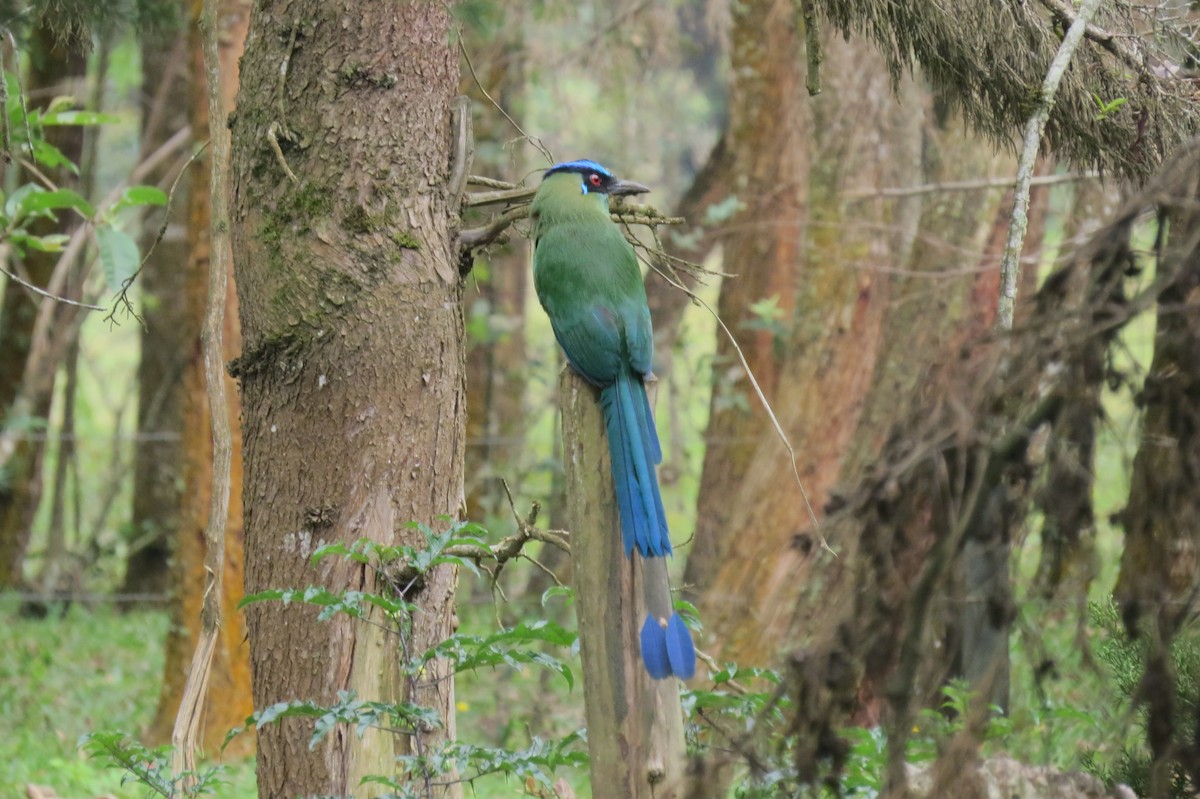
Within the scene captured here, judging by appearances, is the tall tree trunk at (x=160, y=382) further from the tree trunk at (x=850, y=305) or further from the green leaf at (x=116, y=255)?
the green leaf at (x=116, y=255)

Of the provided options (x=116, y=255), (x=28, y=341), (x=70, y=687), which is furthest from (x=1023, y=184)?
(x=28, y=341)

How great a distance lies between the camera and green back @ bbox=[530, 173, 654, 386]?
3127 millimetres

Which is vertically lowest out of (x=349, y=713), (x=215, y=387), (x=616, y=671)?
(x=349, y=713)

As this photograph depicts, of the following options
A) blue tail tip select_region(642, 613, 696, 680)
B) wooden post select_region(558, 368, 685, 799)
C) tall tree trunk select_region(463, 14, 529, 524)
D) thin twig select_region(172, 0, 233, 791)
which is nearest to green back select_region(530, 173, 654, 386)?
wooden post select_region(558, 368, 685, 799)

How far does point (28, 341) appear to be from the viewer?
9.14m

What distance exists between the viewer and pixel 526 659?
234cm

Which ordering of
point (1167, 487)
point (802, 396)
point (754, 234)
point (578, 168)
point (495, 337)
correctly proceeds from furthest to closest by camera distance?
point (495, 337), point (754, 234), point (802, 396), point (578, 168), point (1167, 487)

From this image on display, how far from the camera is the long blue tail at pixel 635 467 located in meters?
2.29

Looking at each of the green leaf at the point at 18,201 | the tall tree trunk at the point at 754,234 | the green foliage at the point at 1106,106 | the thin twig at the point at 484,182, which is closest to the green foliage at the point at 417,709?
the thin twig at the point at 484,182

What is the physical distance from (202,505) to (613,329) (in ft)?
11.5

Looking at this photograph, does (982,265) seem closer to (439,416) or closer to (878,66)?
(878,66)

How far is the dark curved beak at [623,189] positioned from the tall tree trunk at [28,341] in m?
6.13

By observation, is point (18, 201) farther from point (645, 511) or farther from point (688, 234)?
point (688, 234)

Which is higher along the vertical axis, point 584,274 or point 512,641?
point 584,274
